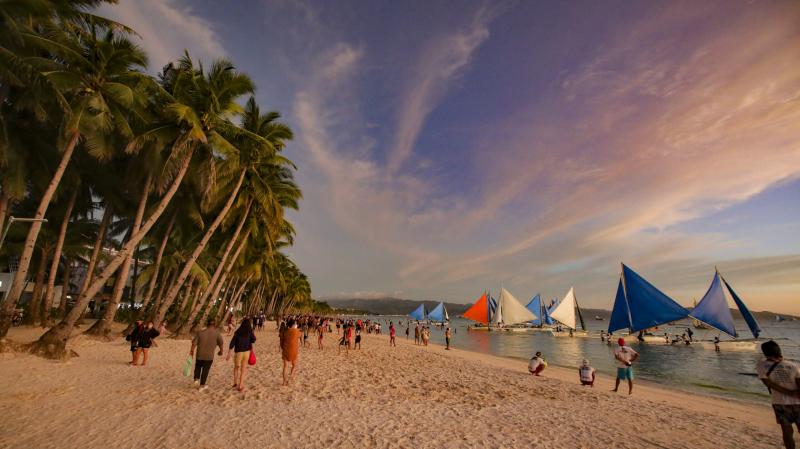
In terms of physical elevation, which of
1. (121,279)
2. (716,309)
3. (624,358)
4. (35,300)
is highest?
(716,309)

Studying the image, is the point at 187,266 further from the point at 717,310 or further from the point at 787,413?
the point at 717,310

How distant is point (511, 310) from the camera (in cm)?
5897

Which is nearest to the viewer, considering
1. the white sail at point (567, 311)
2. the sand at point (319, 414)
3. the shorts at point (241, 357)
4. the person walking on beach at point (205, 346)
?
the sand at point (319, 414)

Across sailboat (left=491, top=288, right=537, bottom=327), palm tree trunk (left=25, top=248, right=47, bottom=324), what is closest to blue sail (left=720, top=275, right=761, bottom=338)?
sailboat (left=491, top=288, right=537, bottom=327)

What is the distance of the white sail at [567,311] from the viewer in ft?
177

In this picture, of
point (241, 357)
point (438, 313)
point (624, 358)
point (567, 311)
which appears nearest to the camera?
point (241, 357)

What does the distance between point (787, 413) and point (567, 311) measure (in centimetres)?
5422

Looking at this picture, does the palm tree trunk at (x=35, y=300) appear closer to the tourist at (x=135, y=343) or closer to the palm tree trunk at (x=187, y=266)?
the palm tree trunk at (x=187, y=266)

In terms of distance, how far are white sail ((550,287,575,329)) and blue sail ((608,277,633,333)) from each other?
56.2 ft

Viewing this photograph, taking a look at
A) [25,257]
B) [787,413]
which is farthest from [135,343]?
[787,413]

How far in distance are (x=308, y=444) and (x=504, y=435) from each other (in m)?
3.79

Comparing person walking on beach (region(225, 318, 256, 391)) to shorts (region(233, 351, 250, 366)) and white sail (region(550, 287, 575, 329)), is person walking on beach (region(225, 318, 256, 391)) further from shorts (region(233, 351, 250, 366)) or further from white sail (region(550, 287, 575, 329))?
white sail (region(550, 287, 575, 329))

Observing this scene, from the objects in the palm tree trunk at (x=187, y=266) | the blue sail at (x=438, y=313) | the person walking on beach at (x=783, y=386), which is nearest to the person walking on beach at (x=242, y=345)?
the person walking on beach at (x=783, y=386)

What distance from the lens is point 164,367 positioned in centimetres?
1172
